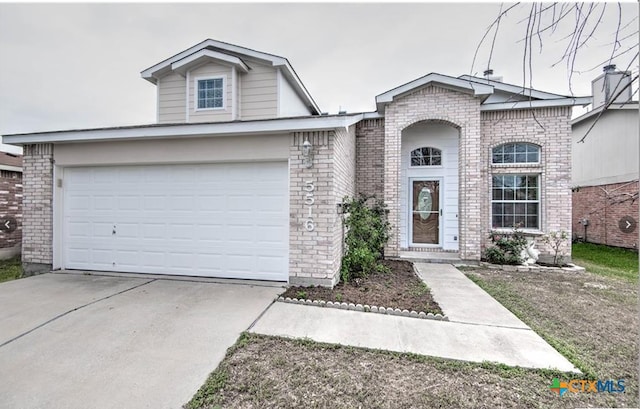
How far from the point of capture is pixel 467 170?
7594 millimetres

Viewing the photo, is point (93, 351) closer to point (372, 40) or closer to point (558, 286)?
point (372, 40)

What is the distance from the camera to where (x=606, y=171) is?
11164 mm

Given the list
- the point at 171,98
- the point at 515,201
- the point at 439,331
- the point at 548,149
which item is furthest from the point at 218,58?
the point at 548,149

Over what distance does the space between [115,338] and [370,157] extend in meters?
7.33

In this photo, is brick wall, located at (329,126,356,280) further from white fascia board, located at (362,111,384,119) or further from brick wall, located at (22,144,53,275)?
brick wall, located at (22,144,53,275)

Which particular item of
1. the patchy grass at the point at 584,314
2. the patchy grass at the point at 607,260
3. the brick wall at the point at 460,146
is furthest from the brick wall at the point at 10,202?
the patchy grass at the point at 607,260

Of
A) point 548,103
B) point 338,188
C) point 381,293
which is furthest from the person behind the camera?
point 548,103

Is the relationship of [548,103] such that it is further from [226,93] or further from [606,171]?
[226,93]

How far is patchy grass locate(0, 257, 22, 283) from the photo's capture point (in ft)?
20.0

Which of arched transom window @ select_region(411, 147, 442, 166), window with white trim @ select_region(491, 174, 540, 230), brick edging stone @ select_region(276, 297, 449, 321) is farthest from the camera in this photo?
arched transom window @ select_region(411, 147, 442, 166)

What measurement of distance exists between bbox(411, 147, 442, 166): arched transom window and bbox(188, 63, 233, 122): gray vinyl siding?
18.6 feet

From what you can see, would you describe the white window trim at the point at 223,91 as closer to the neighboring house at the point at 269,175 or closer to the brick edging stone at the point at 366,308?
the neighboring house at the point at 269,175

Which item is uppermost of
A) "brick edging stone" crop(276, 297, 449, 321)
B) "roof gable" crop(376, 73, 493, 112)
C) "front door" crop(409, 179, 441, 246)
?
"roof gable" crop(376, 73, 493, 112)

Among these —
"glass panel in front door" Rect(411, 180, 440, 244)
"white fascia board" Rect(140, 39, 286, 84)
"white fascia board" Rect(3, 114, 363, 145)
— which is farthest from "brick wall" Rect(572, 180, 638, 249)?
"white fascia board" Rect(140, 39, 286, 84)
